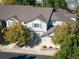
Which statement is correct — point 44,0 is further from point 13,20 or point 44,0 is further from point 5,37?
point 5,37

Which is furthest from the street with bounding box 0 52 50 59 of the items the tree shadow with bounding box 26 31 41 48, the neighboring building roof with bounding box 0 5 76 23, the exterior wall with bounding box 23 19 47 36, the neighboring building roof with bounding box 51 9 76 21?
the neighboring building roof with bounding box 51 9 76 21

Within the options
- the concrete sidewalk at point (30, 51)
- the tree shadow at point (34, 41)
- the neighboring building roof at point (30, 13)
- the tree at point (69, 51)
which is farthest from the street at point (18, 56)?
the tree at point (69, 51)

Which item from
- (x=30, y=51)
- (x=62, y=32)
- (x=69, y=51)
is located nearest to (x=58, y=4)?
(x=62, y=32)

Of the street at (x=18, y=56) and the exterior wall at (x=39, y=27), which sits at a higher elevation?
the exterior wall at (x=39, y=27)

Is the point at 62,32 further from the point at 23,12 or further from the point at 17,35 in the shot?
the point at 23,12

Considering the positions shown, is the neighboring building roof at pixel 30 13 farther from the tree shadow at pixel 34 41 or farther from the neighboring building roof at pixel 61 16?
the tree shadow at pixel 34 41

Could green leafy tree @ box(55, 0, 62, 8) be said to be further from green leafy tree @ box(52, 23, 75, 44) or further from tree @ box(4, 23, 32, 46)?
tree @ box(4, 23, 32, 46)

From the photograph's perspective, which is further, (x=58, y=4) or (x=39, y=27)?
(x=58, y=4)

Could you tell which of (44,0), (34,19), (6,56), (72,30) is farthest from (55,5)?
(6,56)
